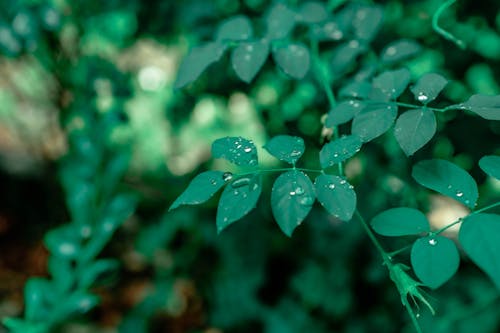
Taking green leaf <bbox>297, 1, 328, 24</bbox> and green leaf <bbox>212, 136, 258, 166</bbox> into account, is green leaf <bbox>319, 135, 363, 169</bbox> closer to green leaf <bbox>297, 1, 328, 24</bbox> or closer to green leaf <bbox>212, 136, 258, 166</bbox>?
green leaf <bbox>212, 136, 258, 166</bbox>

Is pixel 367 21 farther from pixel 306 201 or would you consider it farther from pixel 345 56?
pixel 306 201

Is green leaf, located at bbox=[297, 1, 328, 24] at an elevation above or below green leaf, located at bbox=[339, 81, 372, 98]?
above

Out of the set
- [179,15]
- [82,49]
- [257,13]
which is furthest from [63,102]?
[257,13]

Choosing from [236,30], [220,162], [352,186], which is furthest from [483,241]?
[220,162]

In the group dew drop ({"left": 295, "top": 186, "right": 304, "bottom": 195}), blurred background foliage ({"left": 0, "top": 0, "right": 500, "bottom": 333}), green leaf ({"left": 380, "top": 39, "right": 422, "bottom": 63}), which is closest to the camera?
dew drop ({"left": 295, "top": 186, "right": 304, "bottom": 195})

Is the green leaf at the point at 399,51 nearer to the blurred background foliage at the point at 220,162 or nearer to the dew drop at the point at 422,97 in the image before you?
the blurred background foliage at the point at 220,162

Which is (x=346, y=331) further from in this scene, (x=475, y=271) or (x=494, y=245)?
(x=494, y=245)

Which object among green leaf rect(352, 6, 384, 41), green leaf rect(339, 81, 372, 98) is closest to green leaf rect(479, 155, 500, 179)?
green leaf rect(339, 81, 372, 98)

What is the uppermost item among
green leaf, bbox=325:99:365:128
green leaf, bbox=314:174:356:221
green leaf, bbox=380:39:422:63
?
green leaf, bbox=325:99:365:128
